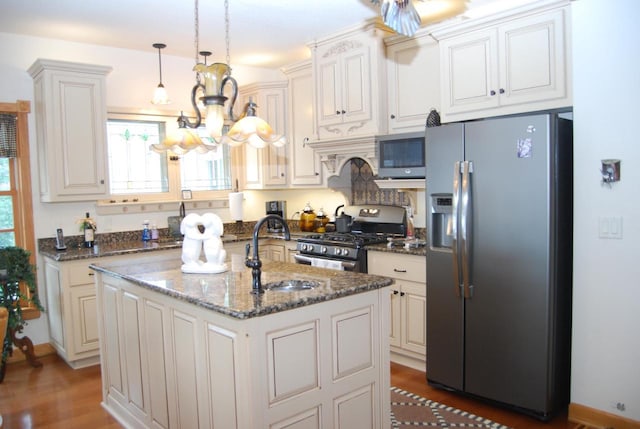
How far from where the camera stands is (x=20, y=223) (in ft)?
13.7

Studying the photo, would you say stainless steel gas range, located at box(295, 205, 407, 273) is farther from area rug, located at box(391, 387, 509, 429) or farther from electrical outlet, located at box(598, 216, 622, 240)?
electrical outlet, located at box(598, 216, 622, 240)

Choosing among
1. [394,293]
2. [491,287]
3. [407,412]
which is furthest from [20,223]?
[491,287]

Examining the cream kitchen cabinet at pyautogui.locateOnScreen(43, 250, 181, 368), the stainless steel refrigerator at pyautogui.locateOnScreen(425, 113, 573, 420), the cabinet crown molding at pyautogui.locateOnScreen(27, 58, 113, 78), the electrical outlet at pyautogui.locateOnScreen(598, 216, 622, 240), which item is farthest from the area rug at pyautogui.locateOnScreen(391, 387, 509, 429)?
the cabinet crown molding at pyautogui.locateOnScreen(27, 58, 113, 78)

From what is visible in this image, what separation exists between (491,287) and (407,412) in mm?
916

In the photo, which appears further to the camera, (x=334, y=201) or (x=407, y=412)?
(x=334, y=201)

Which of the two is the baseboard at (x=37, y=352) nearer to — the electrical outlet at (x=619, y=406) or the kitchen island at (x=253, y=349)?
the kitchen island at (x=253, y=349)

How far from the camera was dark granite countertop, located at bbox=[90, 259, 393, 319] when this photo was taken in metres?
2.03

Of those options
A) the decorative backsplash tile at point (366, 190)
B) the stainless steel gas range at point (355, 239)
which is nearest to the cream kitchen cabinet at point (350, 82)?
the decorative backsplash tile at point (366, 190)

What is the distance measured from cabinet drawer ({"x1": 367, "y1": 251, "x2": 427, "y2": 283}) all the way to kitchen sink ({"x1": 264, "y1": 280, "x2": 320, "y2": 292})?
4.10 feet

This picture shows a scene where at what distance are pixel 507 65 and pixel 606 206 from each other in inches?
41.9

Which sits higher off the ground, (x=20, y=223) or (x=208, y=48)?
(x=208, y=48)

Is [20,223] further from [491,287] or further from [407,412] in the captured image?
[491,287]

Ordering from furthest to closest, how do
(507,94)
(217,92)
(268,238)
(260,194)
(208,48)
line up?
(260,194) < (268,238) < (208,48) < (507,94) < (217,92)

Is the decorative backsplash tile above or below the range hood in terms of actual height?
below
